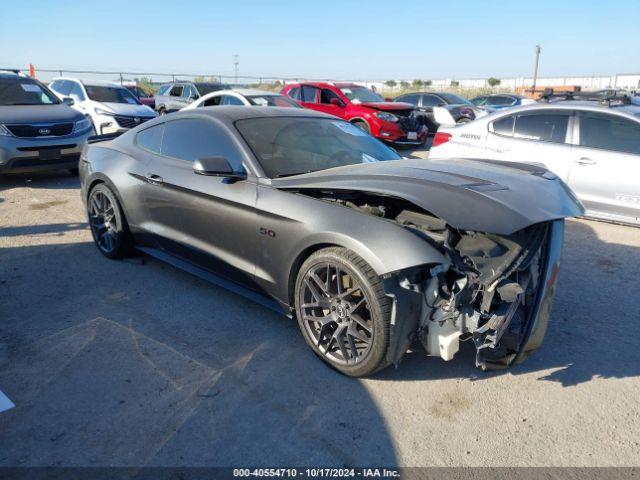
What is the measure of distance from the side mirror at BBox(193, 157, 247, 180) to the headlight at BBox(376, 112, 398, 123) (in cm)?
943

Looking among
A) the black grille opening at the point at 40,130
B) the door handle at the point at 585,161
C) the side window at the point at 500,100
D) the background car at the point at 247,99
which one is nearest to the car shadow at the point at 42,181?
the black grille opening at the point at 40,130

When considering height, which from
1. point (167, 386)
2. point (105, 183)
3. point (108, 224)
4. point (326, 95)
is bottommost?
point (167, 386)

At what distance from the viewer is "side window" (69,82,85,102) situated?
12688mm

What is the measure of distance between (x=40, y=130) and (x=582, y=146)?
8.20m

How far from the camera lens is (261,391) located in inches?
117

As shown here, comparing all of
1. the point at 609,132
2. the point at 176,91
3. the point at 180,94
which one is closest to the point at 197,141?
the point at 609,132

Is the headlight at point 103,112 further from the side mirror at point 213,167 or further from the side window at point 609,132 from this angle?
the side window at point 609,132

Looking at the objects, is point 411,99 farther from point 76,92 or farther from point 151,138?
point 151,138

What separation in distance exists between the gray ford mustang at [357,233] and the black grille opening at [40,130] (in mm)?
5035

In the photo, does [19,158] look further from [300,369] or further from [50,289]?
[300,369]

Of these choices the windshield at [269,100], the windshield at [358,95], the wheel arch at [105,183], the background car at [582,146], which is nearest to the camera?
the wheel arch at [105,183]

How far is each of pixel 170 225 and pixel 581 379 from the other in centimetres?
326

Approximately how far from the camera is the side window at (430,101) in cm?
1717

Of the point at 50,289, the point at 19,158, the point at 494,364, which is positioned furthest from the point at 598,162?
the point at 19,158
